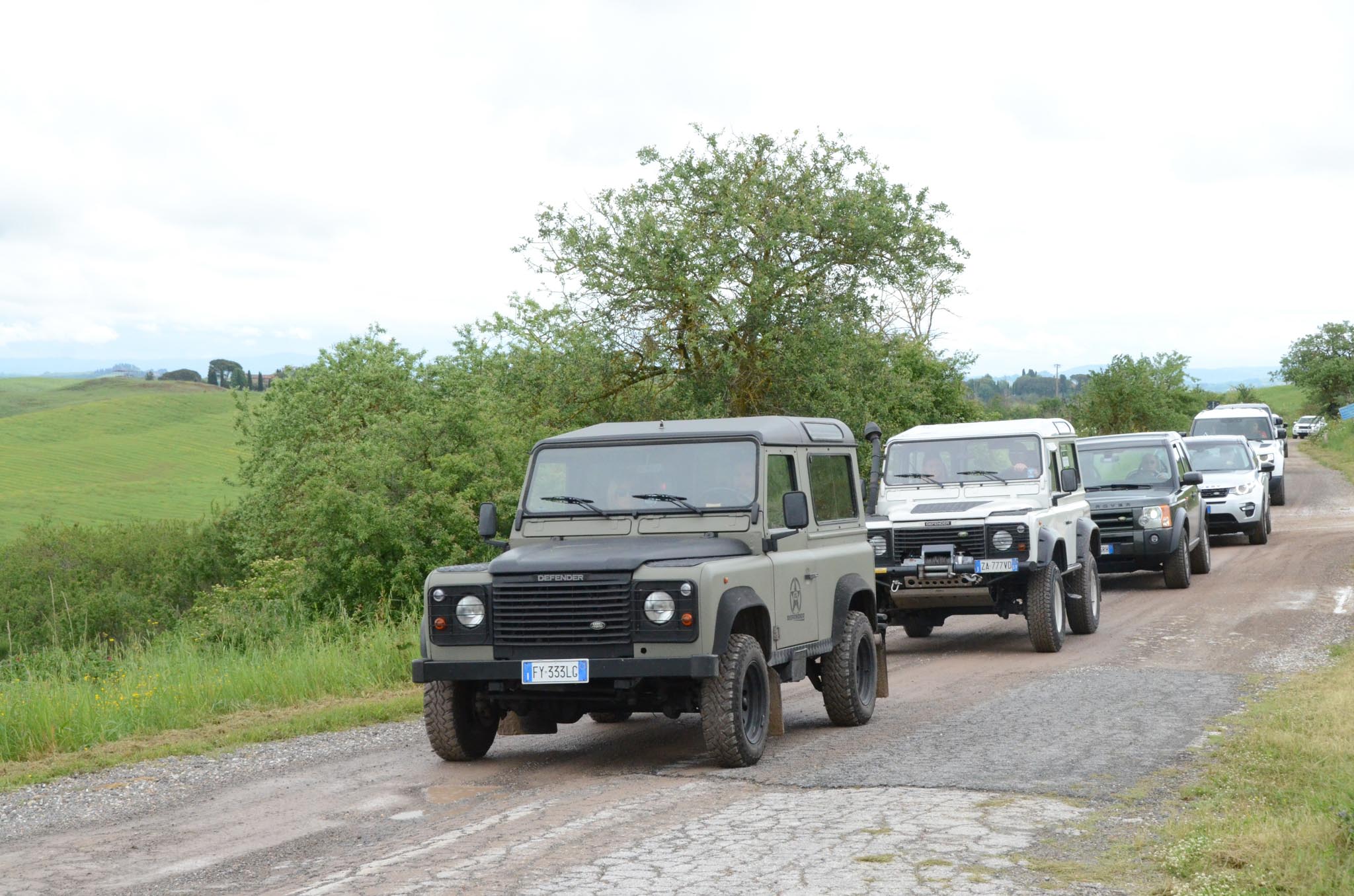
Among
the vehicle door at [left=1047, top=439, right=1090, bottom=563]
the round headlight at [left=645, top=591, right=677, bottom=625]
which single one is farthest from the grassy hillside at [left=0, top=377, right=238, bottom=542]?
the round headlight at [left=645, top=591, right=677, bottom=625]

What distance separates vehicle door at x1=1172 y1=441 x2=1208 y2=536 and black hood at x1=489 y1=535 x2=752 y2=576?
12.2m

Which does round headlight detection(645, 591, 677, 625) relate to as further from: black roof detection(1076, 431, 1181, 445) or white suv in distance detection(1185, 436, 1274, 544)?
white suv in distance detection(1185, 436, 1274, 544)

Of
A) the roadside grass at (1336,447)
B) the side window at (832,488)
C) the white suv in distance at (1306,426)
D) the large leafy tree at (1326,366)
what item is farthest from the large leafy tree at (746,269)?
the large leafy tree at (1326,366)

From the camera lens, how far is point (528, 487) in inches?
360

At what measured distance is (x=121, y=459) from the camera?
89938 mm

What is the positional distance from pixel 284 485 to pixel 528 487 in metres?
23.0

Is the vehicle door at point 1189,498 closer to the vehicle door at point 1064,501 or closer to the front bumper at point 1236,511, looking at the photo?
the front bumper at point 1236,511

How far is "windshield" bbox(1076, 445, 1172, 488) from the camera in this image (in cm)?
1930

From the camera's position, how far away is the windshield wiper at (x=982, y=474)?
14359mm

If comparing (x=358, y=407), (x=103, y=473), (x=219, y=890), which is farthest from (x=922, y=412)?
(x=103, y=473)

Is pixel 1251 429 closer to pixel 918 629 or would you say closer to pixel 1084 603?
pixel 1084 603

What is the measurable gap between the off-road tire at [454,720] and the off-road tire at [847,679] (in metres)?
2.43

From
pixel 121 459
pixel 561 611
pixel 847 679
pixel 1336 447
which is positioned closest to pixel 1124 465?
pixel 847 679

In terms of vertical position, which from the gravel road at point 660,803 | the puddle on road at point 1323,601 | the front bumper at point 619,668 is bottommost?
the puddle on road at point 1323,601
